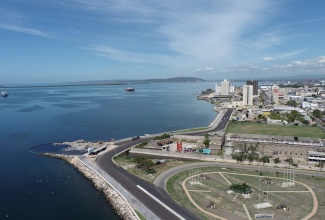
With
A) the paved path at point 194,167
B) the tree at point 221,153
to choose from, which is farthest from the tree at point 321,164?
the tree at point 221,153

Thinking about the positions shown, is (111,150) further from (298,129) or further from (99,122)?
(298,129)

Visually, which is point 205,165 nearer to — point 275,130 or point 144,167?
point 144,167

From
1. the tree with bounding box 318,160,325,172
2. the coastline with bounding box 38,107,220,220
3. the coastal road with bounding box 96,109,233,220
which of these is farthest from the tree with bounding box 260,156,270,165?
the coastline with bounding box 38,107,220,220

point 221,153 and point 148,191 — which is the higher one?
point 221,153

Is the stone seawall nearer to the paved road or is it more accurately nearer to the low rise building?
the paved road

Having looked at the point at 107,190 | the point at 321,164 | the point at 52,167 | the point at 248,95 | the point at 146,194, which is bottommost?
the point at 52,167

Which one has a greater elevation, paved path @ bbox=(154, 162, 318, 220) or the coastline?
paved path @ bbox=(154, 162, 318, 220)

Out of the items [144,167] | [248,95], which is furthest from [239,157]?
[248,95]
